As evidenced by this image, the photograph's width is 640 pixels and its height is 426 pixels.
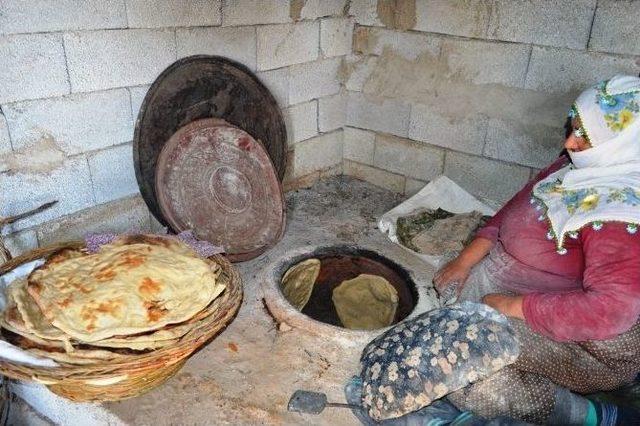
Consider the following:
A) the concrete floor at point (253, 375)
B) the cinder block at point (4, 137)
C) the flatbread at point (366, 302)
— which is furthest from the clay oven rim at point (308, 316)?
the cinder block at point (4, 137)

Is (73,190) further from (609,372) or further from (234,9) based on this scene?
(609,372)

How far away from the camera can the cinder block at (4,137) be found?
7.25 ft

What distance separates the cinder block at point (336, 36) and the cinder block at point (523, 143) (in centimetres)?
130

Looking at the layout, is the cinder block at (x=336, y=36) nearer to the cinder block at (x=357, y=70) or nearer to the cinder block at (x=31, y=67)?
the cinder block at (x=357, y=70)

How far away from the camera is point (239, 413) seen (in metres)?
1.91

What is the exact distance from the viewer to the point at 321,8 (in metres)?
3.57

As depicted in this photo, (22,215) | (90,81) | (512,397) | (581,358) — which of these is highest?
(90,81)

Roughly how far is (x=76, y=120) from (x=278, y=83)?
1.45 m

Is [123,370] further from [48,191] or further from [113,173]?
[113,173]

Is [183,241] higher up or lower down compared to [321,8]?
lower down

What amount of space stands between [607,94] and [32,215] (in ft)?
8.56

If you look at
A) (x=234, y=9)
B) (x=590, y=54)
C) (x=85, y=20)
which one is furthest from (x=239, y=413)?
(x=590, y=54)

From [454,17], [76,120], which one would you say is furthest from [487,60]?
[76,120]

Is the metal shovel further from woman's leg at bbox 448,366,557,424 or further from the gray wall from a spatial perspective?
the gray wall
